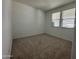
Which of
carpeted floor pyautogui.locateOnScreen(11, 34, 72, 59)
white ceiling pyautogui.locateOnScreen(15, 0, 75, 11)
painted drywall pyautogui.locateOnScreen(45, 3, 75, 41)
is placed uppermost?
white ceiling pyautogui.locateOnScreen(15, 0, 75, 11)

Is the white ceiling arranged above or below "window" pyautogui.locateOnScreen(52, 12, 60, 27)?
above

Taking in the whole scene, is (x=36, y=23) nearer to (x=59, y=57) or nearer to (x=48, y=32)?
(x=48, y=32)

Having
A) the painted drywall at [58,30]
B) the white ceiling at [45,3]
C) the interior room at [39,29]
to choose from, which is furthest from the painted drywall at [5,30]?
the painted drywall at [58,30]

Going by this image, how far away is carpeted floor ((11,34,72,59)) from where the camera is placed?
4.43 ft

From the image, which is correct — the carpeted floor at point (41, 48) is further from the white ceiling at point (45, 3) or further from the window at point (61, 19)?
the white ceiling at point (45, 3)

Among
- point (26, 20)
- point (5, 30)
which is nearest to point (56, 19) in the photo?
point (26, 20)

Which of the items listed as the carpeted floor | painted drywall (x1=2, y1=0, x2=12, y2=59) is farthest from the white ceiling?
the carpeted floor

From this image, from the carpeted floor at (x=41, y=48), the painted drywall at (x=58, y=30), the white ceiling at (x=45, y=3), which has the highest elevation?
the white ceiling at (x=45, y=3)

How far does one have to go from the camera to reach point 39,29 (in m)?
1.36

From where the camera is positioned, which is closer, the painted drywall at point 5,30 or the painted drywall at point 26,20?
the painted drywall at point 5,30

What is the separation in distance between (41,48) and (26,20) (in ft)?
1.52

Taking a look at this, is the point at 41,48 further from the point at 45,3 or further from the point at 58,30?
the point at 45,3

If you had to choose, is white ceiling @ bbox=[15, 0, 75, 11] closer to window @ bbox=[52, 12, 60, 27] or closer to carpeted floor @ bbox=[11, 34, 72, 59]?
window @ bbox=[52, 12, 60, 27]

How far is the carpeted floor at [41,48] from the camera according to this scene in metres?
1.35
